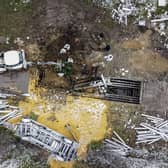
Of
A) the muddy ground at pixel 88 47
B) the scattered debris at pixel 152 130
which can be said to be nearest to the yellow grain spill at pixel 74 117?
the muddy ground at pixel 88 47

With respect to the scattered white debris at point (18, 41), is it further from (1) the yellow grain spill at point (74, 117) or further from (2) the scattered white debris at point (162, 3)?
(2) the scattered white debris at point (162, 3)

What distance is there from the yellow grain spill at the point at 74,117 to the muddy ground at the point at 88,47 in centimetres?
17

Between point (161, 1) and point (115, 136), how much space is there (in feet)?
11.3

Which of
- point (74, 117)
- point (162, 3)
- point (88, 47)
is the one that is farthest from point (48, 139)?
point (162, 3)

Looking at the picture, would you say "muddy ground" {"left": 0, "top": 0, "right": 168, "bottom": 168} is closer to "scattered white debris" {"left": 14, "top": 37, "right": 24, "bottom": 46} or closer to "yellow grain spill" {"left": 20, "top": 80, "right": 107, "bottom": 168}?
"scattered white debris" {"left": 14, "top": 37, "right": 24, "bottom": 46}

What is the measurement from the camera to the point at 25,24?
1274cm

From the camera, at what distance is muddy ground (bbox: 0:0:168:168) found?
12.7 m

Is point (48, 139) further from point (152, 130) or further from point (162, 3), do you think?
point (162, 3)

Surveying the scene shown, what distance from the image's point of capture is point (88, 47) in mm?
12781

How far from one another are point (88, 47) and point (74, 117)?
1734mm

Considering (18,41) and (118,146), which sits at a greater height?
(18,41)

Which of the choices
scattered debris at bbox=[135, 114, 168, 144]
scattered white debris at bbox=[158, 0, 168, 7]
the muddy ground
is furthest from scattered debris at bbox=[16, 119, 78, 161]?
scattered white debris at bbox=[158, 0, 168, 7]

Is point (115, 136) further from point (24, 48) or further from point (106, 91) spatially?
point (24, 48)

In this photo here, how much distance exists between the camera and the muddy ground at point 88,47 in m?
12.7
